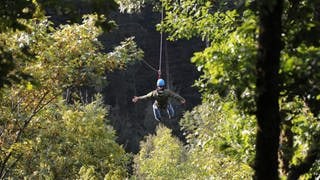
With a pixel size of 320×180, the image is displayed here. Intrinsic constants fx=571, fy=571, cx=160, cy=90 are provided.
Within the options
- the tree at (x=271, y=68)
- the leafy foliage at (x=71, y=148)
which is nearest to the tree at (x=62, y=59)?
the leafy foliage at (x=71, y=148)

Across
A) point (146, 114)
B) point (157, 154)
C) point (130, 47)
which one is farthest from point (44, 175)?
point (146, 114)

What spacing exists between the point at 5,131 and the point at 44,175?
2707mm

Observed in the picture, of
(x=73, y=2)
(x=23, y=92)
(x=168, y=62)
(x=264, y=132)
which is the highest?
(x=73, y=2)

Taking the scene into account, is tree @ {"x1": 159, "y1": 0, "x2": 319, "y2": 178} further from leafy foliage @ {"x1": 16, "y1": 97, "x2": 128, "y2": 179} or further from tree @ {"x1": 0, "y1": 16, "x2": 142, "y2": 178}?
leafy foliage @ {"x1": 16, "y1": 97, "x2": 128, "y2": 179}

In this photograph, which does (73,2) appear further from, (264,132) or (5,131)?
(5,131)

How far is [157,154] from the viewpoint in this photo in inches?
1876

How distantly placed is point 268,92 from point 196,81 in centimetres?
485

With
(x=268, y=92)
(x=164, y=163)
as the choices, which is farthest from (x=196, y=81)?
(x=164, y=163)

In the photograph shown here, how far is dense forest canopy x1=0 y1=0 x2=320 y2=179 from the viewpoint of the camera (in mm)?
4360

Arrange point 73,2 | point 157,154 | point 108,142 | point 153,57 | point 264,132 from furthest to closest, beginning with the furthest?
point 153,57
point 157,154
point 108,142
point 73,2
point 264,132

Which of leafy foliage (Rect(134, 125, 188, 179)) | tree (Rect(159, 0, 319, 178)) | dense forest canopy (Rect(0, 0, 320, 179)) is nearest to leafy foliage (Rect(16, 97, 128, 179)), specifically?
dense forest canopy (Rect(0, 0, 320, 179))

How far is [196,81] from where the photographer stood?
29.9 feet

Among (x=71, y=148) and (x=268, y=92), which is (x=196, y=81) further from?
(x=71, y=148)

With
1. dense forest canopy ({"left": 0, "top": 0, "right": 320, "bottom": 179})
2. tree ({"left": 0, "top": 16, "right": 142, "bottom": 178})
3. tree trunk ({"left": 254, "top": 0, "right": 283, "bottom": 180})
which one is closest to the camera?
tree trunk ({"left": 254, "top": 0, "right": 283, "bottom": 180})
